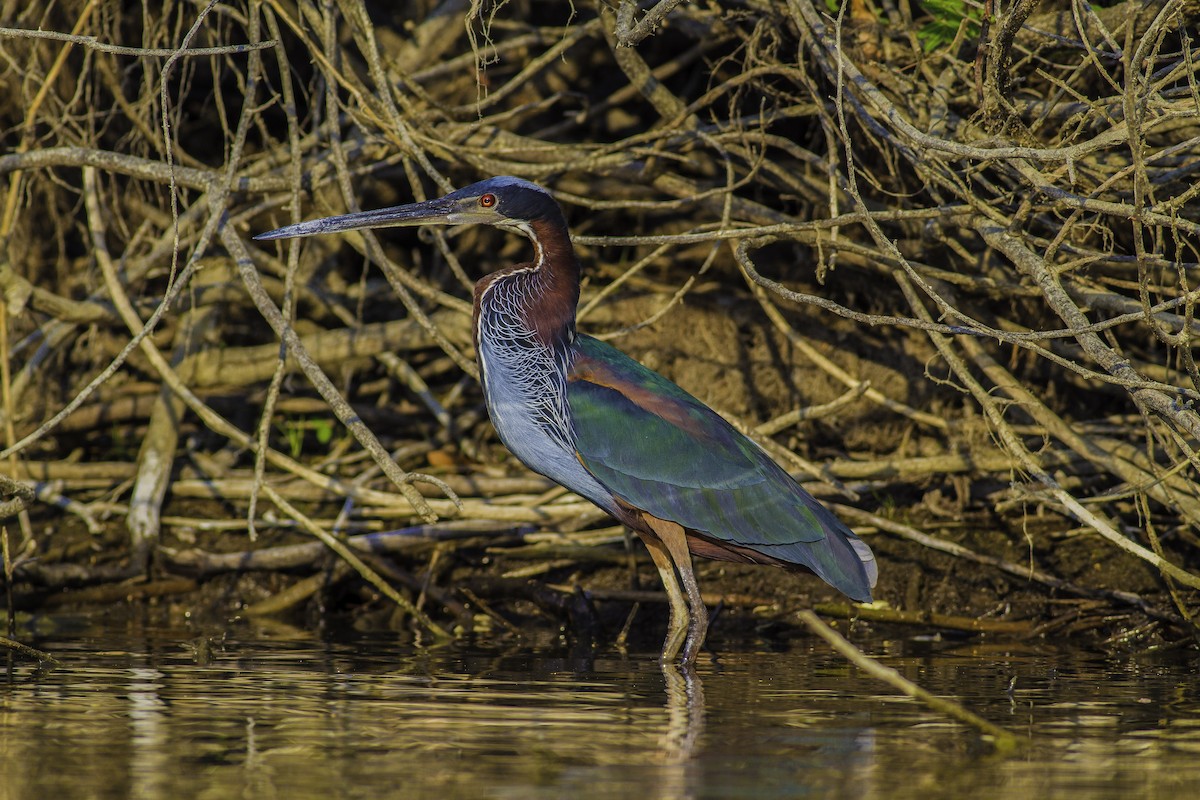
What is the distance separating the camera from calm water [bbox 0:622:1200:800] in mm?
3096

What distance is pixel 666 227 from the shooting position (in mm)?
7438

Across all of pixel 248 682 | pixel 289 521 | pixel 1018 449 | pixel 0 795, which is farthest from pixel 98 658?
pixel 1018 449

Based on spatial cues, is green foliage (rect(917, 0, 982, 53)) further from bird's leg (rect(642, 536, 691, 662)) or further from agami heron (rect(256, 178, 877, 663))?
bird's leg (rect(642, 536, 691, 662))

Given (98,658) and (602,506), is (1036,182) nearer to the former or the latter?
(602,506)

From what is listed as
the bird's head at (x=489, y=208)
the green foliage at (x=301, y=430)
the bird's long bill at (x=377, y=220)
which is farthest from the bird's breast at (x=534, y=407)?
the green foliage at (x=301, y=430)

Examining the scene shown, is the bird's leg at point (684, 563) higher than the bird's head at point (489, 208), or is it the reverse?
the bird's head at point (489, 208)

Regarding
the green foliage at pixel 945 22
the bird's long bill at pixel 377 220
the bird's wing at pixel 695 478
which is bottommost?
the bird's wing at pixel 695 478

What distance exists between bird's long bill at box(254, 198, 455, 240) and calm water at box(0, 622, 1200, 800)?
1.60m

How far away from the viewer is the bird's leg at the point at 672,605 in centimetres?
533

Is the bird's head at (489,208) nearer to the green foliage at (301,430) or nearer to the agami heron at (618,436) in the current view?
the agami heron at (618,436)

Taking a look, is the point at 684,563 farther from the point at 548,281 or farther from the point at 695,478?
the point at 548,281

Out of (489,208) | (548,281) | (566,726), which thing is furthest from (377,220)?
(566,726)

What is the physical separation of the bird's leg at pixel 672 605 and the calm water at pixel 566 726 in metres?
0.13

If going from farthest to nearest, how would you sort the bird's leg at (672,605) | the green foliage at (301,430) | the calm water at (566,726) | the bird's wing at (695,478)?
the green foliage at (301,430) < the bird's leg at (672,605) < the bird's wing at (695,478) < the calm water at (566,726)
